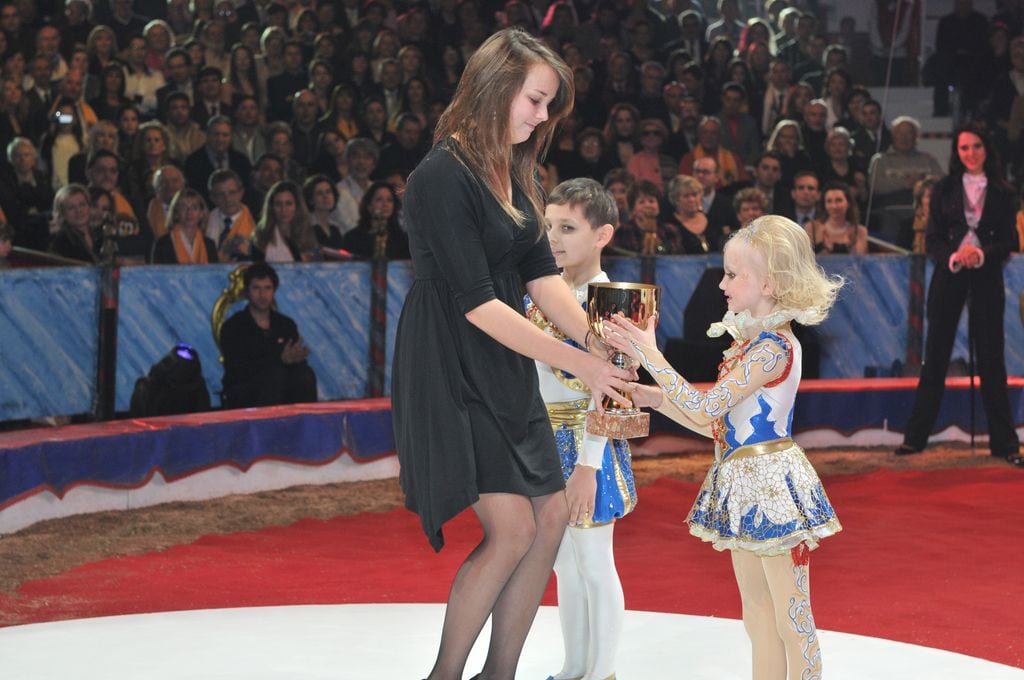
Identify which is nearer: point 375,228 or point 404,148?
point 375,228

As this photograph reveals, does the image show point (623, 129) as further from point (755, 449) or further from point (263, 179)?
point (755, 449)

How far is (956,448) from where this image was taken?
7.60 metres

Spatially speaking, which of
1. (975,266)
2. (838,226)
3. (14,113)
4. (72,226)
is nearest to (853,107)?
(838,226)

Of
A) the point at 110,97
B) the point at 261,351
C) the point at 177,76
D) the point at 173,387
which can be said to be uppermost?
the point at 177,76

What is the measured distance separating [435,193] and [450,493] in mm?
564

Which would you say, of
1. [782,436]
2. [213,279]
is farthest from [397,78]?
[782,436]

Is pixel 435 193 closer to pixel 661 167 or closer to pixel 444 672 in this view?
pixel 444 672

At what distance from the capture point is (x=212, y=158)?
8.18 m

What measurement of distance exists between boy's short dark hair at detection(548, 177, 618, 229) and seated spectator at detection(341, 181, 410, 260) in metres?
4.29

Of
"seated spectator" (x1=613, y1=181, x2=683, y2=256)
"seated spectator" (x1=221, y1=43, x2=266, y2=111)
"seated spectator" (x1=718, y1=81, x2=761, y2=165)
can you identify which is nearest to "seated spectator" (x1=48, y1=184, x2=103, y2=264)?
"seated spectator" (x1=221, y1=43, x2=266, y2=111)

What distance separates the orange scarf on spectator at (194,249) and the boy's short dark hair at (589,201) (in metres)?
3.98

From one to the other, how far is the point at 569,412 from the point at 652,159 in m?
6.09

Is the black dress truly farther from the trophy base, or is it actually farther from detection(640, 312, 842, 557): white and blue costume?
detection(640, 312, 842, 557): white and blue costume

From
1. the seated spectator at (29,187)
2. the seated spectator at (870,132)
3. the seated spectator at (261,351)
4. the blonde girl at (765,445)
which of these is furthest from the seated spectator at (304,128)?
the blonde girl at (765,445)
